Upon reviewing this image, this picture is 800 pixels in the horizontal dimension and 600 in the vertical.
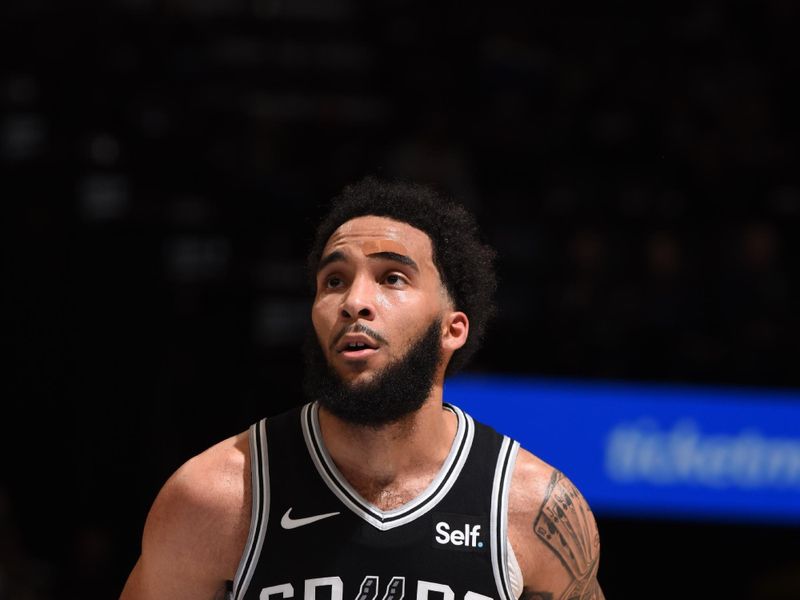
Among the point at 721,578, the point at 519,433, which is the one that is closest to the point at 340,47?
the point at 519,433

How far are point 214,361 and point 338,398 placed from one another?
15.2 ft

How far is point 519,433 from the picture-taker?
7500mm

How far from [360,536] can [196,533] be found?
46cm

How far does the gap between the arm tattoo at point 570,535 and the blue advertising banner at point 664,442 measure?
374 cm

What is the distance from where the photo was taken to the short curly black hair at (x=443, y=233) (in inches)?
146

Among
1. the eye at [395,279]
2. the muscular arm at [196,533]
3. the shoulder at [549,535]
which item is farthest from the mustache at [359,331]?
the shoulder at [549,535]

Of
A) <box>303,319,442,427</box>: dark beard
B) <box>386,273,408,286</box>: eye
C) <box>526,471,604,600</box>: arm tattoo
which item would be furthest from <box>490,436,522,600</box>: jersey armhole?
<box>386,273,408,286</box>: eye

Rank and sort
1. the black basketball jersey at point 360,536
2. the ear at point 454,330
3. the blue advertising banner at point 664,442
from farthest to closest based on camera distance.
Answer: the blue advertising banner at point 664,442
the ear at point 454,330
the black basketball jersey at point 360,536

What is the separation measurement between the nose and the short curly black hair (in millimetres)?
282

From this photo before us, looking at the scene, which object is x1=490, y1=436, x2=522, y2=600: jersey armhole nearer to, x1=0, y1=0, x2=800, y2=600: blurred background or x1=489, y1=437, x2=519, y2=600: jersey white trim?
x1=489, y1=437, x2=519, y2=600: jersey white trim

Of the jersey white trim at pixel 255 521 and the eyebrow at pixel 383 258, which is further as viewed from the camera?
the eyebrow at pixel 383 258

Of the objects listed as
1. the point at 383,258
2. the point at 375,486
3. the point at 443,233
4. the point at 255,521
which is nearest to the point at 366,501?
the point at 375,486

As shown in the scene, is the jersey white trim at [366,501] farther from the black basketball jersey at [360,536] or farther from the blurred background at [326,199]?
the blurred background at [326,199]

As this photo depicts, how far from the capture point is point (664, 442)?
24.9ft
